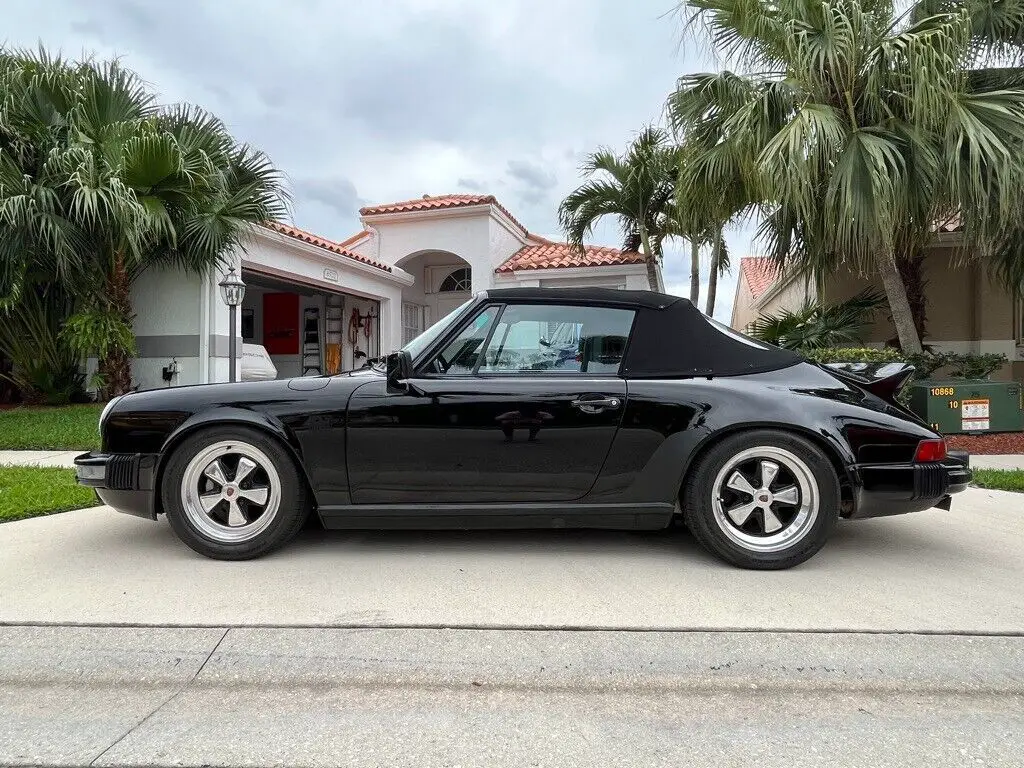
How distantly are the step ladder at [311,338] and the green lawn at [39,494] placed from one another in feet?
32.6

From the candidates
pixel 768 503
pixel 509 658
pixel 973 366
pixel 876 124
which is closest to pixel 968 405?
pixel 973 366

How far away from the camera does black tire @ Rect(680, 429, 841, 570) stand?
8.90 feet

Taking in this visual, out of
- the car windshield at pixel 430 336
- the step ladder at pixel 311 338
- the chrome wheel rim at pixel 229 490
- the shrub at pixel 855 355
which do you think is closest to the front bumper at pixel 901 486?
the car windshield at pixel 430 336

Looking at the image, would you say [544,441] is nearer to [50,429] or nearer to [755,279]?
[50,429]

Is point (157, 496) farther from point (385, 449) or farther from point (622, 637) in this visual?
point (622, 637)

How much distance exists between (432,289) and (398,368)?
13268 millimetres

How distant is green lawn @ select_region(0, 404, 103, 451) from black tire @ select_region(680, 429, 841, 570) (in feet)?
21.1

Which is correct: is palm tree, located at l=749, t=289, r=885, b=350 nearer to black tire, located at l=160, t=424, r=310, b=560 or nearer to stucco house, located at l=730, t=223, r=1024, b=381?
stucco house, located at l=730, t=223, r=1024, b=381

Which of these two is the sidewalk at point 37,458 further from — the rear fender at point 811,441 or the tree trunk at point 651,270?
the tree trunk at point 651,270

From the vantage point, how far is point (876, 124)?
6699 mm

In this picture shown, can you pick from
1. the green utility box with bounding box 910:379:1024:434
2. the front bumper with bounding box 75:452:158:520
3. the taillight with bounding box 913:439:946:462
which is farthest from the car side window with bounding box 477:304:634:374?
the green utility box with bounding box 910:379:1024:434

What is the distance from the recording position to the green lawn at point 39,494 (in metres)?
3.84

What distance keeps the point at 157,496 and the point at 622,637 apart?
221cm

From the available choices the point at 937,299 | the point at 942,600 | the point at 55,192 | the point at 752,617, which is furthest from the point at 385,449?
the point at 937,299
